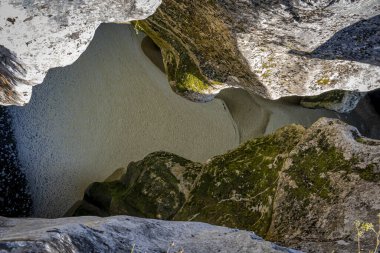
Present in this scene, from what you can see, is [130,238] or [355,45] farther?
[355,45]

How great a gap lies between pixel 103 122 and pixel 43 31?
5.79 ft

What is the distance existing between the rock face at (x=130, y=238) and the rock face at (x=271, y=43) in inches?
26.1

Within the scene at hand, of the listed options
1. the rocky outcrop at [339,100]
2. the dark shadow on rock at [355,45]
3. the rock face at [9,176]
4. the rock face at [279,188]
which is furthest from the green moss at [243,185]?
the rock face at [9,176]

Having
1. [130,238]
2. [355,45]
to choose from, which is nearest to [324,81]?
[355,45]

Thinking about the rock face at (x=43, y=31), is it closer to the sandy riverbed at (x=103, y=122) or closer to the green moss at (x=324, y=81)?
the green moss at (x=324, y=81)

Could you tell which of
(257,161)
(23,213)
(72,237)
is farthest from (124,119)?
(72,237)

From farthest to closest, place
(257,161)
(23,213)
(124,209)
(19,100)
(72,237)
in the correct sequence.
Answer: (23,213) < (124,209) < (257,161) < (19,100) < (72,237)

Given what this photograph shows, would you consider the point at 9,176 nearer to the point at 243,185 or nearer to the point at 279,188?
the point at 243,185

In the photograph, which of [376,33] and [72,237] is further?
[376,33]

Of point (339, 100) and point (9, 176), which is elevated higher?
point (339, 100)

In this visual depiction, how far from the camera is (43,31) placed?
4.49 ft

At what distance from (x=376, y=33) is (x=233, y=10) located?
46 centimetres

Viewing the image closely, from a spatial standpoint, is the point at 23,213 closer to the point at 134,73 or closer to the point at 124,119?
the point at 124,119

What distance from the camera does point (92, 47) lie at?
10.2ft
